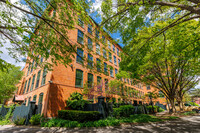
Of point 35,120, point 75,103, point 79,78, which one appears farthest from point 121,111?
point 35,120

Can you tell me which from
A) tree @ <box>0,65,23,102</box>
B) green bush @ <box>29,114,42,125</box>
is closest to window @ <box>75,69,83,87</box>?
green bush @ <box>29,114,42,125</box>

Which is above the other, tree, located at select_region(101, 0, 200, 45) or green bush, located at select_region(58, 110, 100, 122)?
tree, located at select_region(101, 0, 200, 45)

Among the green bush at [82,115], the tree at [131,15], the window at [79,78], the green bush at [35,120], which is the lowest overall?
the green bush at [35,120]

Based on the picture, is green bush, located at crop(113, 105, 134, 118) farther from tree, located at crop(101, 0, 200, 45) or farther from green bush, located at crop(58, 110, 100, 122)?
tree, located at crop(101, 0, 200, 45)

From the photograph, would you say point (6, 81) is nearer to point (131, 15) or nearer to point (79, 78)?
point (79, 78)

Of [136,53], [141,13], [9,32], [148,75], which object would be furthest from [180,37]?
[9,32]

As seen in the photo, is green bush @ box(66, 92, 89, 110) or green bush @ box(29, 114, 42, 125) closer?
green bush @ box(29, 114, 42, 125)

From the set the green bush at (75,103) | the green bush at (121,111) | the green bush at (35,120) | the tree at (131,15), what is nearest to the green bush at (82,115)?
the green bush at (75,103)

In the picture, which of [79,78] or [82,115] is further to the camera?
[79,78]

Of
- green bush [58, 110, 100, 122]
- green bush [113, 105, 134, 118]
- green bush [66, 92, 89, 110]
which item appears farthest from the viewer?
green bush [66, 92, 89, 110]

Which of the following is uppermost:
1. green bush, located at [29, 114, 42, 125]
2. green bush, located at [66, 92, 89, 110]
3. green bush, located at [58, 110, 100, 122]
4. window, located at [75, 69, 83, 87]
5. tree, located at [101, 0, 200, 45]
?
tree, located at [101, 0, 200, 45]

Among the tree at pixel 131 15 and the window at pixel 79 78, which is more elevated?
the tree at pixel 131 15

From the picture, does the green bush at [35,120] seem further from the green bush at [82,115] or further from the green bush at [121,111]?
the green bush at [121,111]

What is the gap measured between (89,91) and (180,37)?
10.1m
